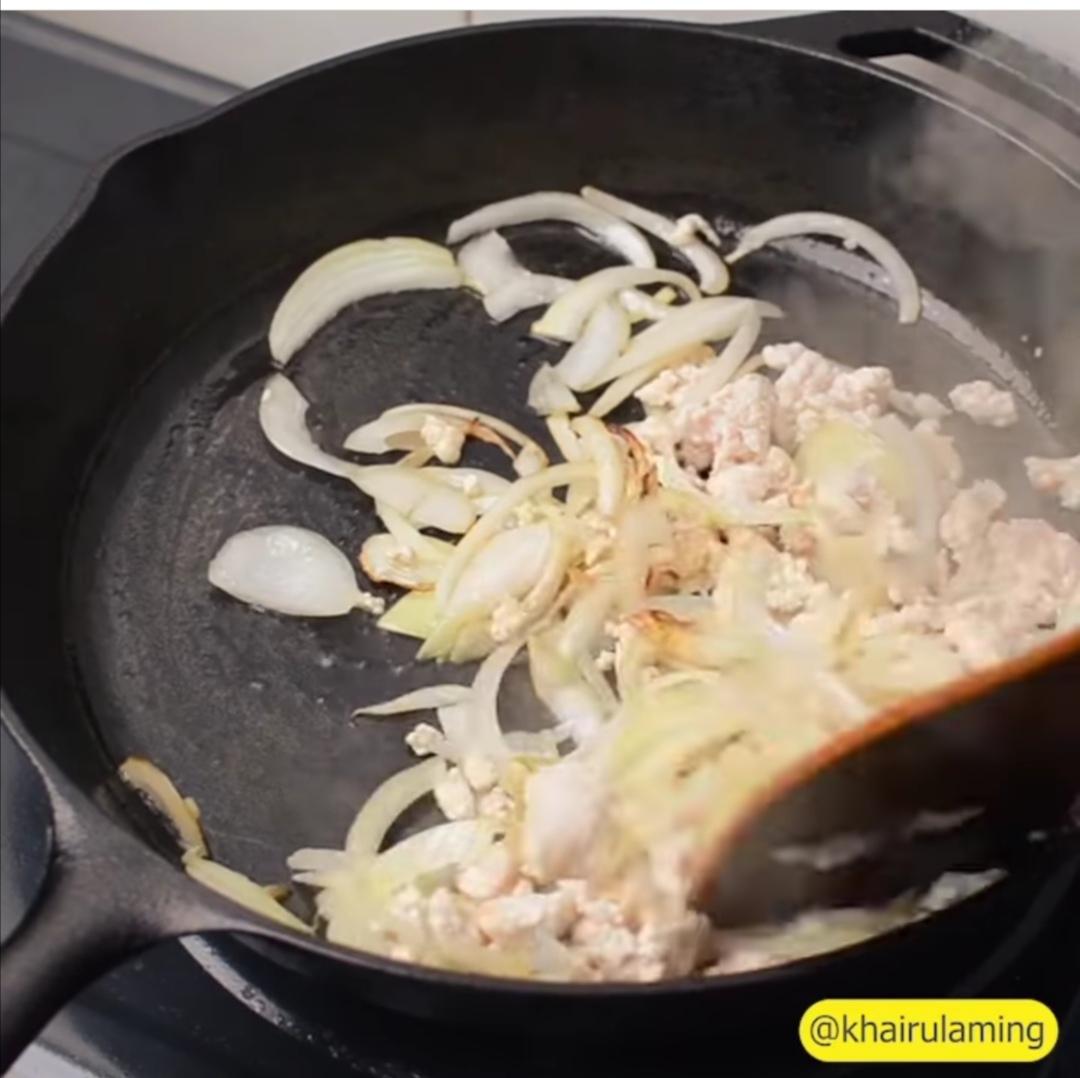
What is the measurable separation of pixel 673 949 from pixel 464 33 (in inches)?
27.0

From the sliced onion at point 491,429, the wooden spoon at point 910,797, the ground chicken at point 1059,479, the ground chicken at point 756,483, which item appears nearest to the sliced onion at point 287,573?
the sliced onion at point 491,429

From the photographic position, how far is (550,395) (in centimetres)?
112

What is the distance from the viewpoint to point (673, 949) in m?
0.79

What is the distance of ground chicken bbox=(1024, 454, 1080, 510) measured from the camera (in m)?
1.06

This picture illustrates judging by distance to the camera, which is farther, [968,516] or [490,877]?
[968,516]

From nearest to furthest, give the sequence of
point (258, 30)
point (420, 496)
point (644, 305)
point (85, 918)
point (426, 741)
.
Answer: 1. point (85, 918)
2. point (426, 741)
3. point (420, 496)
4. point (644, 305)
5. point (258, 30)

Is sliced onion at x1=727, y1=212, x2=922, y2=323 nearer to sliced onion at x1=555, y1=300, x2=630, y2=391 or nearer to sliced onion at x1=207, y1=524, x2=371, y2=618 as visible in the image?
sliced onion at x1=555, y1=300, x2=630, y2=391

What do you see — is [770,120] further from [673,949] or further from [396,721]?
[673,949]

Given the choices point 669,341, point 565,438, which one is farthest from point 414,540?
point 669,341

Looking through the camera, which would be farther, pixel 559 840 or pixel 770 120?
pixel 770 120

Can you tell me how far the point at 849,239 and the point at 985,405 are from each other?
0.59ft

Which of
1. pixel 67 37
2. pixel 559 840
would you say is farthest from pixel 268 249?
pixel 559 840

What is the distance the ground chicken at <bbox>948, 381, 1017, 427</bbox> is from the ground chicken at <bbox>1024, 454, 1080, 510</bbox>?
0.15 feet

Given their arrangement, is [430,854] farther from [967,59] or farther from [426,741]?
[967,59]
